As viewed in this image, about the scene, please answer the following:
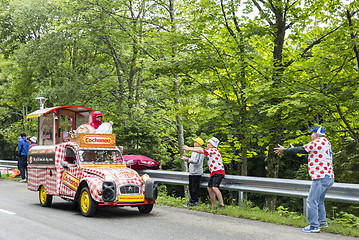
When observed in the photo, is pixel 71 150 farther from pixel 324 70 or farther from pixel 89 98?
pixel 89 98

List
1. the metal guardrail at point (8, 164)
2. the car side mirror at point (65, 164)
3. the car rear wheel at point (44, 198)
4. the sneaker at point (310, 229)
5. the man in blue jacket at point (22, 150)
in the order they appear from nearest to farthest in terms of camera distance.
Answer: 1. the sneaker at point (310, 229)
2. the car side mirror at point (65, 164)
3. the car rear wheel at point (44, 198)
4. the man in blue jacket at point (22, 150)
5. the metal guardrail at point (8, 164)

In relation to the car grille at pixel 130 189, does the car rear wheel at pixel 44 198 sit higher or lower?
lower

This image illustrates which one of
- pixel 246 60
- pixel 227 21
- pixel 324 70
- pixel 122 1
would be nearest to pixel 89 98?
pixel 122 1

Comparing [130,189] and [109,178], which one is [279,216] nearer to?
[130,189]

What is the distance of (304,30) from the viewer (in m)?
14.5

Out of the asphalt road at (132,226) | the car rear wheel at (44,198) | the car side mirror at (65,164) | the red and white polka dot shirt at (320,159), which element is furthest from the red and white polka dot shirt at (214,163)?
the car rear wheel at (44,198)

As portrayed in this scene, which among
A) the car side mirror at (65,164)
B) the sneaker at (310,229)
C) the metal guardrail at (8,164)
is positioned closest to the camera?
the sneaker at (310,229)

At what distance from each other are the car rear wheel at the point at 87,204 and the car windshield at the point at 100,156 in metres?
1.04

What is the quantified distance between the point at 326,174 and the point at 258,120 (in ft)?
21.7

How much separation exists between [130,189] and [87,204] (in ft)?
3.45

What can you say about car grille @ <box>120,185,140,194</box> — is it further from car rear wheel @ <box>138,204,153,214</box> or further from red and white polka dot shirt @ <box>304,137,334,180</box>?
red and white polka dot shirt @ <box>304,137,334,180</box>

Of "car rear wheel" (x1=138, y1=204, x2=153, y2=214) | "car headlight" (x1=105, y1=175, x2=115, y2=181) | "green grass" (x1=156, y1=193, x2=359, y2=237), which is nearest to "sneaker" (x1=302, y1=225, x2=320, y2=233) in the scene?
"green grass" (x1=156, y1=193, x2=359, y2=237)

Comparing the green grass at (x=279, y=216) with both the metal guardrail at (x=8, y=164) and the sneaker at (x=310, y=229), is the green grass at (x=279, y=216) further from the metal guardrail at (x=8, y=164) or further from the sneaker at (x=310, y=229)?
the metal guardrail at (x=8, y=164)

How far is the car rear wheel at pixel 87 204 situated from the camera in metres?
9.23
